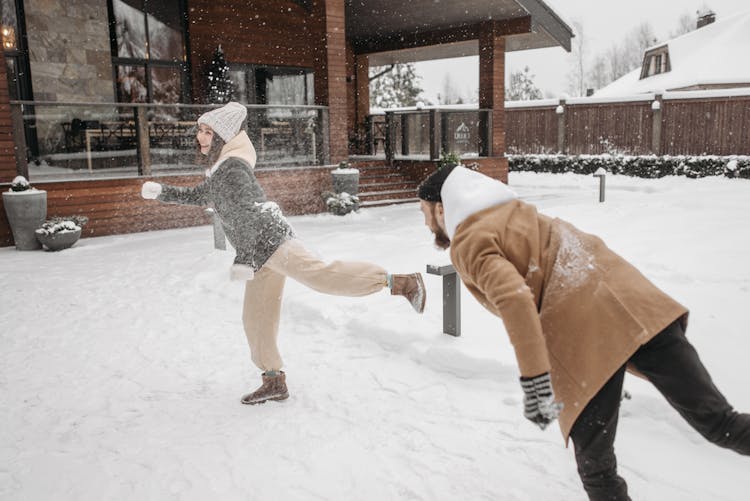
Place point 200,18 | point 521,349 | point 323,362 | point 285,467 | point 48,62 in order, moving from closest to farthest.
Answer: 1. point 521,349
2. point 285,467
3. point 323,362
4. point 48,62
5. point 200,18

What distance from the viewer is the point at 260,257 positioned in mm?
3639

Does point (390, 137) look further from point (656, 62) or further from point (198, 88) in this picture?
point (656, 62)

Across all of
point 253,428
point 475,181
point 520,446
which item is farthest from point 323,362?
point 475,181

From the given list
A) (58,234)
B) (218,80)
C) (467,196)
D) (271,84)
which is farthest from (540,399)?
(271,84)

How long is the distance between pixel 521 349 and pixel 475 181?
0.65 metres

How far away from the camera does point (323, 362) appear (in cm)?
459

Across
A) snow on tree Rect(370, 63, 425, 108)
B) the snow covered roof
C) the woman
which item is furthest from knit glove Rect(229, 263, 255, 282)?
snow on tree Rect(370, 63, 425, 108)

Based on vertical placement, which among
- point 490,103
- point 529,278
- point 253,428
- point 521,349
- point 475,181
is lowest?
point 253,428

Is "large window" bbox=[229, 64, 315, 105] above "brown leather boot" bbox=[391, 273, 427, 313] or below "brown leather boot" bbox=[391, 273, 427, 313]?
above

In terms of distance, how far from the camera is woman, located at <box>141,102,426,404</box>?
354cm

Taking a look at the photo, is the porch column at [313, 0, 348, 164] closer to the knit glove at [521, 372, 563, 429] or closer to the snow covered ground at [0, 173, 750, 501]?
the snow covered ground at [0, 173, 750, 501]

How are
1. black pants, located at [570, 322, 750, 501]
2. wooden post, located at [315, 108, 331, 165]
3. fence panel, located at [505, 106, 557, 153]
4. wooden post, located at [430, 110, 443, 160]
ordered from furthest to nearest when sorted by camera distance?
fence panel, located at [505, 106, 557, 153], wooden post, located at [430, 110, 443, 160], wooden post, located at [315, 108, 331, 165], black pants, located at [570, 322, 750, 501]

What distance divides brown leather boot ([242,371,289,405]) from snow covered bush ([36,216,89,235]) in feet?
21.9

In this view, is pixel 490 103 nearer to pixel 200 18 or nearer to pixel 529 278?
pixel 200 18
